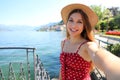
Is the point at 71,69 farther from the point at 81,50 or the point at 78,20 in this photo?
the point at 78,20

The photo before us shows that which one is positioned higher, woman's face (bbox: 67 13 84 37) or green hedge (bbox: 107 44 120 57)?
woman's face (bbox: 67 13 84 37)

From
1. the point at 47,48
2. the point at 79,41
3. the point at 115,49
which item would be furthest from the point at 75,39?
the point at 47,48

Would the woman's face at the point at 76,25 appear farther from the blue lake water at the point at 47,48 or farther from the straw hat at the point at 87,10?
the blue lake water at the point at 47,48

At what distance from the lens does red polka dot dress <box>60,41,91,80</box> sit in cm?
174

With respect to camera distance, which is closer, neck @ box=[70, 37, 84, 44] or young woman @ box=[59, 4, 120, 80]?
young woman @ box=[59, 4, 120, 80]

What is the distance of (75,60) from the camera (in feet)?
5.73

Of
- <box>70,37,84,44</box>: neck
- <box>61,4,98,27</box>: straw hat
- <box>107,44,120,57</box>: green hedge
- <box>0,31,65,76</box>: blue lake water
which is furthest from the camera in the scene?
<box>0,31,65,76</box>: blue lake water

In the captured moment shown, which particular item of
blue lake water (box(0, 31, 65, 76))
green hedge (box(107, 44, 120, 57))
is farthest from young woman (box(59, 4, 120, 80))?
green hedge (box(107, 44, 120, 57))

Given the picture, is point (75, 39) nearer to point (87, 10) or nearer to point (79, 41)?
point (79, 41)

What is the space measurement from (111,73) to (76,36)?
1.18 meters

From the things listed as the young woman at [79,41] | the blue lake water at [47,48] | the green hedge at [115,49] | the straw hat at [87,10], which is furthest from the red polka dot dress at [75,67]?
the green hedge at [115,49]

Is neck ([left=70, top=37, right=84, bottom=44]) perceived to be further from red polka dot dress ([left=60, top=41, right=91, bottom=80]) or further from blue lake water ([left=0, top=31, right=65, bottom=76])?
blue lake water ([left=0, top=31, right=65, bottom=76])

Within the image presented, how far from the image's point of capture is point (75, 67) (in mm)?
1774

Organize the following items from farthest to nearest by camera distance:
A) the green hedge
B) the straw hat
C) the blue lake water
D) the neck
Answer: the blue lake water < the green hedge < the neck < the straw hat
